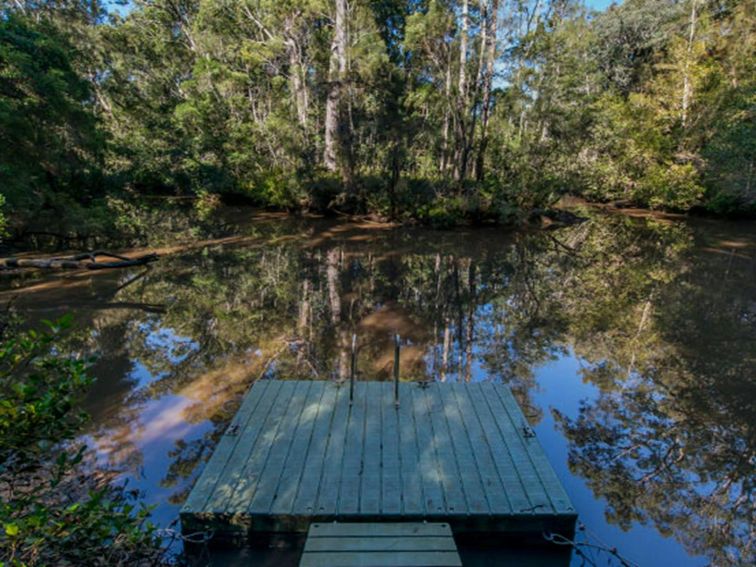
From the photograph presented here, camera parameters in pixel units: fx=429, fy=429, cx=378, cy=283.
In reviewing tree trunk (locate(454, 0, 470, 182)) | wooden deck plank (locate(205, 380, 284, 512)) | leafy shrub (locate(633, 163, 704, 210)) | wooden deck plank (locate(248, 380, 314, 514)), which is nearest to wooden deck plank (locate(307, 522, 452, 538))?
wooden deck plank (locate(248, 380, 314, 514))

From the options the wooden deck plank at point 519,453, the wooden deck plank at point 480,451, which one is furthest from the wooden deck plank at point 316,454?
the wooden deck plank at point 519,453

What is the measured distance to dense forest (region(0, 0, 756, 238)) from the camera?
37.5 ft

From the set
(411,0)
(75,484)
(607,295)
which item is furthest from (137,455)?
(411,0)

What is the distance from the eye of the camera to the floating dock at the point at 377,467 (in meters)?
3.18

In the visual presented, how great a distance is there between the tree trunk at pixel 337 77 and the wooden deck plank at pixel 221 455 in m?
15.0

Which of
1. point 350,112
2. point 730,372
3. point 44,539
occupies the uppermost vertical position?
point 350,112

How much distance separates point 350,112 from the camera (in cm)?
1706

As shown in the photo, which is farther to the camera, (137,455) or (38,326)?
(38,326)

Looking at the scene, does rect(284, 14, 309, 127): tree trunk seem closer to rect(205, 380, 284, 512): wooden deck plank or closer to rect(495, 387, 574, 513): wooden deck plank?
rect(205, 380, 284, 512): wooden deck plank

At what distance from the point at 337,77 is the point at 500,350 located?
14387 mm

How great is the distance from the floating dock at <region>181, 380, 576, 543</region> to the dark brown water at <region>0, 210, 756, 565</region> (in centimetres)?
63

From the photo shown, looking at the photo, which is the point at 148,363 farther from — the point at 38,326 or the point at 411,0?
the point at 411,0

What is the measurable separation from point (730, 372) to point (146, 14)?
32.4m

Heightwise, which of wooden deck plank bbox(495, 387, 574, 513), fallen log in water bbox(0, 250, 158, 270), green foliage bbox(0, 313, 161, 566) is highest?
green foliage bbox(0, 313, 161, 566)
